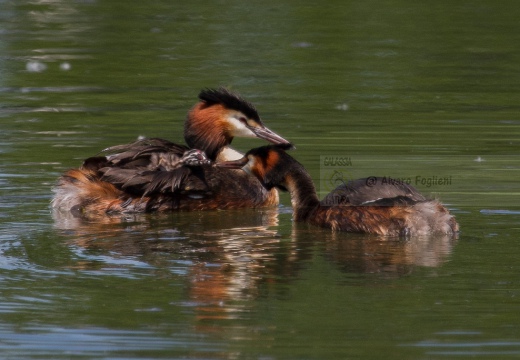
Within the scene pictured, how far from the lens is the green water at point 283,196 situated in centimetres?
586

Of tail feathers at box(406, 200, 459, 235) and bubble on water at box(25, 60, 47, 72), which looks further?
bubble on water at box(25, 60, 47, 72)

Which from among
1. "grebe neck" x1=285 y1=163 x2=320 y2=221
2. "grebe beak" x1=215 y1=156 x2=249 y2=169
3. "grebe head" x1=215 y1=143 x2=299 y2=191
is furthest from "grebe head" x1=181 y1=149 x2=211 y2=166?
"grebe neck" x1=285 y1=163 x2=320 y2=221

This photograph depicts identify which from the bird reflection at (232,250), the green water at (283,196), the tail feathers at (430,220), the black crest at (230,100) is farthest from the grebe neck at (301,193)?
the black crest at (230,100)

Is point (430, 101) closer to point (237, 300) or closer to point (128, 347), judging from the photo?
point (237, 300)

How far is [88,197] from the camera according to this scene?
30.1ft

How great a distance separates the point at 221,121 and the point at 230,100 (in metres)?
0.19

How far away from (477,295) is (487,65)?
9400 millimetres

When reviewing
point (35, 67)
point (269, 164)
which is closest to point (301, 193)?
point (269, 164)

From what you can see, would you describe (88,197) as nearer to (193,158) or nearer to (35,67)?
(193,158)

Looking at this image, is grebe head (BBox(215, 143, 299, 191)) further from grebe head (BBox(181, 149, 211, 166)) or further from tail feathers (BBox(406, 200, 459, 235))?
tail feathers (BBox(406, 200, 459, 235))

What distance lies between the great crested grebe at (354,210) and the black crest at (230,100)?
72 centimetres

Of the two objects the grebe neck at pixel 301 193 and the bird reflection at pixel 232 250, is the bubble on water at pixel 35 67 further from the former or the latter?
the grebe neck at pixel 301 193

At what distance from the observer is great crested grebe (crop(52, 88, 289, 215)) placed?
9.15 metres

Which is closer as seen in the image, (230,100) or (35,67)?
(230,100)
